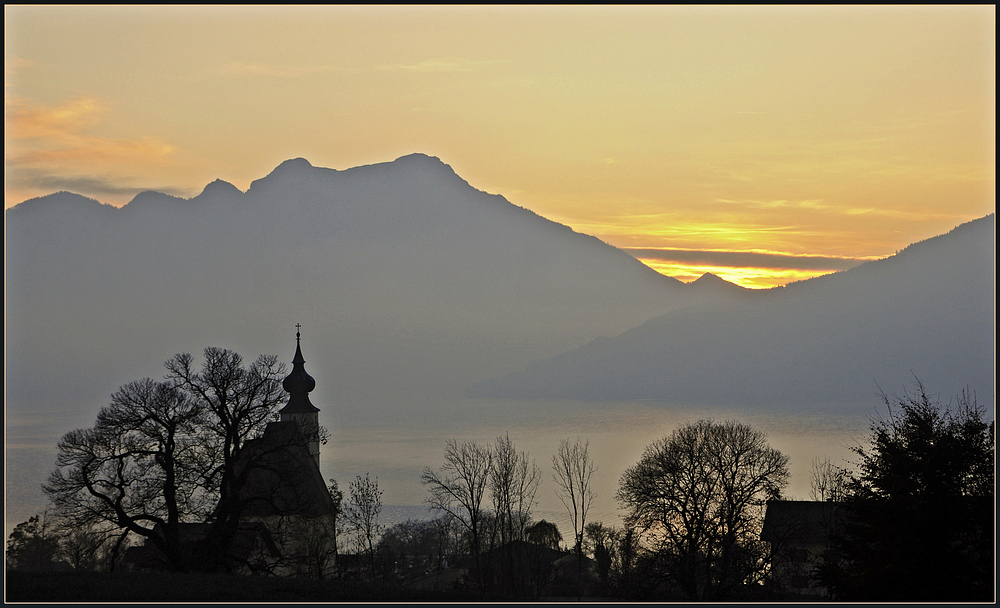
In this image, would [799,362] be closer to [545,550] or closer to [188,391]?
[545,550]

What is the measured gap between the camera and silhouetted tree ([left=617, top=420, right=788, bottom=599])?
2923 cm

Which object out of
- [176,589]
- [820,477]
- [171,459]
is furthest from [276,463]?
[820,477]

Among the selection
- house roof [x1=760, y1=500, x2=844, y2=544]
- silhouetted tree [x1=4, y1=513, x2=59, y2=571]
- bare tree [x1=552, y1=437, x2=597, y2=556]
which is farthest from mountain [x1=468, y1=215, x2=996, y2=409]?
silhouetted tree [x1=4, y1=513, x2=59, y2=571]

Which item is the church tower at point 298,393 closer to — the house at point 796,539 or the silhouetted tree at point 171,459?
the silhouetted tree at point 171,459

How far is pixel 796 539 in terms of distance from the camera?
36.2 meters

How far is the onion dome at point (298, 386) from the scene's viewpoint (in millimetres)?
50625

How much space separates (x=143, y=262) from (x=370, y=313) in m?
53.7

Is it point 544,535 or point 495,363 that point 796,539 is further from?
point 495,363

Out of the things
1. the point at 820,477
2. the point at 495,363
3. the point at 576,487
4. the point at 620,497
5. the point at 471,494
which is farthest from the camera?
the point at 495,363

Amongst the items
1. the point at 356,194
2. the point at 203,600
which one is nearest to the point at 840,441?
the point at 203,600

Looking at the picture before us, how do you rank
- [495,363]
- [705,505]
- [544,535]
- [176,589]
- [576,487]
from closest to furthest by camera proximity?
1. [176,589]
2. [705,505]
3. [544,535]
4. [576,487]
5. [495,363]

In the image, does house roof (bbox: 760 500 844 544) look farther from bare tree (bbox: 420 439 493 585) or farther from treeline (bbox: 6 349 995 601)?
bare tree (bbox: 420 439 493 585)

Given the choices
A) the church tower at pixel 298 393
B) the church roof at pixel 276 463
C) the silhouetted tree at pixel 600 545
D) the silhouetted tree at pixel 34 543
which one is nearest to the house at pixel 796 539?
the silhouetted tree at pixel 600 545

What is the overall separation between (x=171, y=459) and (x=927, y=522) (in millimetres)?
18873
